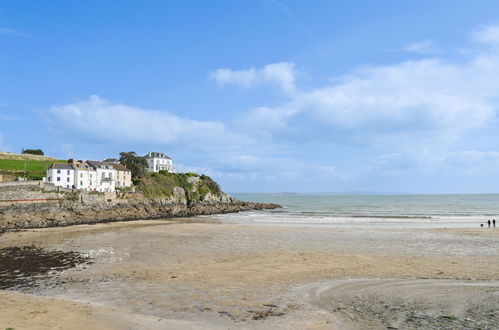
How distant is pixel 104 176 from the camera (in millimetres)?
78812

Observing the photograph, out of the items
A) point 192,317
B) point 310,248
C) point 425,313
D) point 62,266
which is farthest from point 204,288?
point 310,248

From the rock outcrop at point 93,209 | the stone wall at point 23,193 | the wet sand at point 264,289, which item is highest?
the stone wall at point 23,193

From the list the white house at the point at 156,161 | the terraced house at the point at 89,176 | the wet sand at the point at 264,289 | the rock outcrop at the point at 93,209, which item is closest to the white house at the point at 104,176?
the terraced house at the point at 89,176

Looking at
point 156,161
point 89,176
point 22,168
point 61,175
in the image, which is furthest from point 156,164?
point 61,175

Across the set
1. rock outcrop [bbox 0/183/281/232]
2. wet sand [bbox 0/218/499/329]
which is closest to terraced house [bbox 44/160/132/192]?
rock outcrop [bbox 0/183/281/232]

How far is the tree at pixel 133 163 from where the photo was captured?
9069 cm

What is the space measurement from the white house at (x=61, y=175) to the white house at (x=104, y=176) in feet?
20.8

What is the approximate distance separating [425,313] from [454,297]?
3090 millimetres

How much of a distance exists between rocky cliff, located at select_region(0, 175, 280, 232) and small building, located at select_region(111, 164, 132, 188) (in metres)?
5.87

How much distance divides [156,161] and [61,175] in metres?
43.7

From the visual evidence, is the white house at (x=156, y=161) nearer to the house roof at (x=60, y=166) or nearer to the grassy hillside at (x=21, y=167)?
the grassy hillside at (x=21, y=167)

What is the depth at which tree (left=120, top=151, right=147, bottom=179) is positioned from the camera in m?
90.7

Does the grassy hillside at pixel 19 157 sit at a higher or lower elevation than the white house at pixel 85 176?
higher

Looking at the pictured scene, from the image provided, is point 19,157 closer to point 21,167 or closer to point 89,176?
point 21,167
